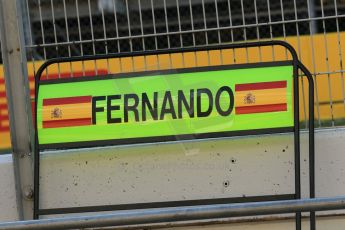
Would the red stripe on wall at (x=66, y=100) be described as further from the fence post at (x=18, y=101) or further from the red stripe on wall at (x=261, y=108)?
the red stripe on wall at (x=261, y=108)

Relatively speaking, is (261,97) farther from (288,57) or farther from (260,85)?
(288,57)

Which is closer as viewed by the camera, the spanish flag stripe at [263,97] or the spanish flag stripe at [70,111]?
the spanish flag stripe at [263,97]

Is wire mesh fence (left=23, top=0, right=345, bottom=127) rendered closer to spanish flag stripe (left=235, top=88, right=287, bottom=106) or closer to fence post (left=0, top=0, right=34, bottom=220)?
fence post (left=0, top=0, right=34, bottom=220)

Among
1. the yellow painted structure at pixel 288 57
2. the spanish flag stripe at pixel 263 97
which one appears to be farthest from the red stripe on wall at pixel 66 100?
the spanish flag stripe at pixel 263 97

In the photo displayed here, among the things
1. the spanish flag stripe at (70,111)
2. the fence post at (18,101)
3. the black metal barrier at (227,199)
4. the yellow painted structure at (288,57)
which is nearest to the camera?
the black metal barrier at (227,199)

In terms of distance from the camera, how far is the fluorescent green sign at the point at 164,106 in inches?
175

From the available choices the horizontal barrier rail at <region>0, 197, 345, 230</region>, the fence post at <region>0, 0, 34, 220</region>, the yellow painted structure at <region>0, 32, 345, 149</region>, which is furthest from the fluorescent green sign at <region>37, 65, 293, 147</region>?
the horizontal barrier rail at <region>0, 197, 345, 230</region>

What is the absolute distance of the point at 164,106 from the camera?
449 cm

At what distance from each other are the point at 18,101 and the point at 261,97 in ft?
6.04

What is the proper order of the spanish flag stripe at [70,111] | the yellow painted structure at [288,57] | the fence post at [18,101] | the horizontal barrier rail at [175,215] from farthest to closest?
1. the fence post at [18,101]
2. the yellow painted structure at [288,57]
3. the spanish flag stripe at [70,111]
4. the horizontal barrier rail at [175,215]

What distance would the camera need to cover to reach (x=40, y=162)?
4875mm

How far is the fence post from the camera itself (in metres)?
4.92

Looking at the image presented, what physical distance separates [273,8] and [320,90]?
2.34 ft

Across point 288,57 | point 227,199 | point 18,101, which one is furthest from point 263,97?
point 18,101
